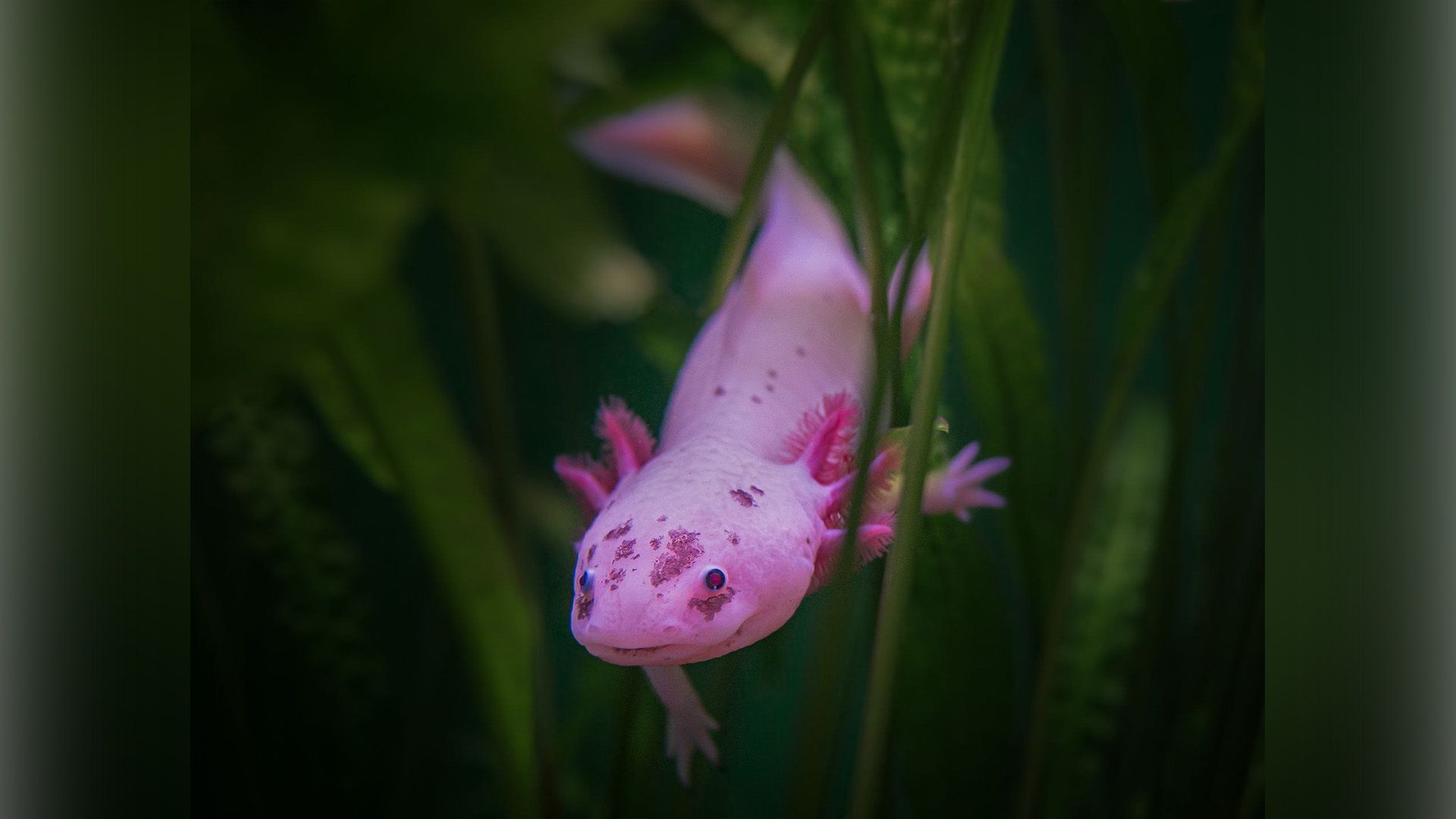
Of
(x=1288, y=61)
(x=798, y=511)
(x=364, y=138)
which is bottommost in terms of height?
(x=798, y=511)

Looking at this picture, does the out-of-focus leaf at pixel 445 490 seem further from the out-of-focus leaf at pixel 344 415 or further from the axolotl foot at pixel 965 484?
the axolotl foot at pixel 965 484

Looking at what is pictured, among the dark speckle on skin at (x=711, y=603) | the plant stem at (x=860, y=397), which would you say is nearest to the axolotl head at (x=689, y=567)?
the dark speckle on skin at (x=711, y=603)

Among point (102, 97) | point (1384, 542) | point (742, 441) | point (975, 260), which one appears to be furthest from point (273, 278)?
point (1384, 542)

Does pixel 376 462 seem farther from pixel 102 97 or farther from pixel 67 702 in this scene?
pixel 102 97

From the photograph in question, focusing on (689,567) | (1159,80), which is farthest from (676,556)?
(1159,80)

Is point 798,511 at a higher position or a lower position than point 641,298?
lower

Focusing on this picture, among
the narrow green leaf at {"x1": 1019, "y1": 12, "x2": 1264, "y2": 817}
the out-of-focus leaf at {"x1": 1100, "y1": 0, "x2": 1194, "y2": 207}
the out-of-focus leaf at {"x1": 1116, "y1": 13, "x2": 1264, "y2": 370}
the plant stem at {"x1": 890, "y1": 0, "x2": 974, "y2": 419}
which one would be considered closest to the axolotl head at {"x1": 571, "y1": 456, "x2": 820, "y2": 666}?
the plant stem at {"x1": 890, "y1": 0, "x2": 974, "y2": 419}
